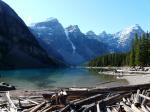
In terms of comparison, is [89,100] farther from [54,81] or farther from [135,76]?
[135,76]

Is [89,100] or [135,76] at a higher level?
[89,100]

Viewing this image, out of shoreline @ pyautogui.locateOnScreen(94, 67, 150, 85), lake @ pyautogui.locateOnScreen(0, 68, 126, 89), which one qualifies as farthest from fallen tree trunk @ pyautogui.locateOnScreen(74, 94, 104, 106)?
lake @ pyautogui.locateOnScreen(0, 68, 126, 89)

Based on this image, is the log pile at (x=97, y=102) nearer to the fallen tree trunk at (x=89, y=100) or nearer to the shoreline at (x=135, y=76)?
the fallen tree trunk at (x=89, y=100)

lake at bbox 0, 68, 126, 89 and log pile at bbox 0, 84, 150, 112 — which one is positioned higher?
log pile at bbox 0, 84, 150, 112

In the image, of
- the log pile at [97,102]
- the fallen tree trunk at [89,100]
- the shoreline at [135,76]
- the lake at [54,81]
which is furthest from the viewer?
the lake at [54,81]

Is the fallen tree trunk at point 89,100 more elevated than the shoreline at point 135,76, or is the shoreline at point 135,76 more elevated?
the fallen tree trunk at point 89,100

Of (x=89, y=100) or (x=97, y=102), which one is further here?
(x=89, y=100)

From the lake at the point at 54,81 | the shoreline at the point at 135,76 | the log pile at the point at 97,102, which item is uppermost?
the log pile at the point at 97,102

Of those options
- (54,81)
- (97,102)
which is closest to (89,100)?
(97,102)

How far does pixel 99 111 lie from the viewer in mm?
17812

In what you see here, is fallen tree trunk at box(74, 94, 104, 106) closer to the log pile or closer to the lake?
the log pile

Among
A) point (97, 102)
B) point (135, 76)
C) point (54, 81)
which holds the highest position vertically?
point (97, 102)

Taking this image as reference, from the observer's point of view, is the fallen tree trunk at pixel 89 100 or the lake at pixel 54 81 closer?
the fallen tree trunk at pixel 89 100

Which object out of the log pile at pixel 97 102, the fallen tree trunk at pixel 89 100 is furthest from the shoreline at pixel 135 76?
the fallen tree trunk at pixel 89 100
